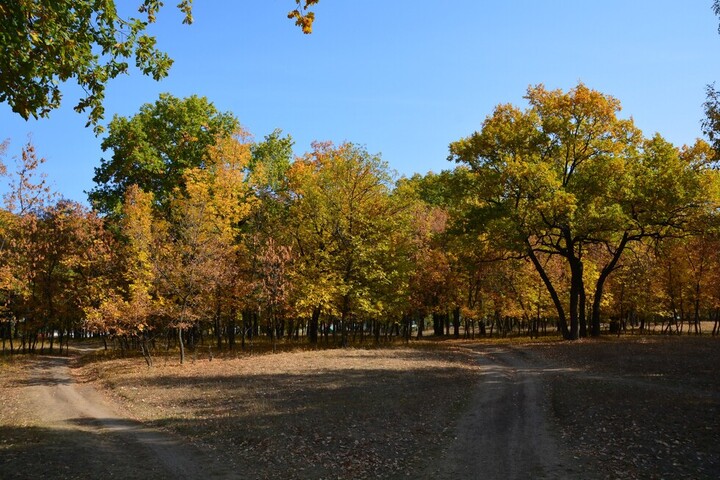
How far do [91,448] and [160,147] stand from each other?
110ft

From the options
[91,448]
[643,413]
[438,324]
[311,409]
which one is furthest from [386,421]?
[438,324]

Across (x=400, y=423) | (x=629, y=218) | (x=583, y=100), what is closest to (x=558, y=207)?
(x=629, y=218)

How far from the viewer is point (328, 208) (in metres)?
39.5

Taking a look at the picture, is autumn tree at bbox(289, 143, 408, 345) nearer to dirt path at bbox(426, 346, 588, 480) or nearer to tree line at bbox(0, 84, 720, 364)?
tree line at bbox(0, 84, 720, 364)

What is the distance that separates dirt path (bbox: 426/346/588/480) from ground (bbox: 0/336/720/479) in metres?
0.06

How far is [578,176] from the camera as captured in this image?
3400 cm

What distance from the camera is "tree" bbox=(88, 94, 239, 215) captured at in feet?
134

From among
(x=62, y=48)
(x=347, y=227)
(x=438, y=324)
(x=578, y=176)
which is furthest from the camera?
(x=438, y=324)

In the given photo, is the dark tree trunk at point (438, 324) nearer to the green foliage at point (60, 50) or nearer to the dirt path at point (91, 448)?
the dirt path at point (91, 448)

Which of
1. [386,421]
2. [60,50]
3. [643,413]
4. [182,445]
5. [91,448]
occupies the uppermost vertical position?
[60,50]

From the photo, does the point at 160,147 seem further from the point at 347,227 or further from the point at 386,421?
the point at 386,421

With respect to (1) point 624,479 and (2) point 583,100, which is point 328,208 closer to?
(2) point 583,100

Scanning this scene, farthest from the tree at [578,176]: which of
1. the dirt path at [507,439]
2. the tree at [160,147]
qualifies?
the tree at [160,147]

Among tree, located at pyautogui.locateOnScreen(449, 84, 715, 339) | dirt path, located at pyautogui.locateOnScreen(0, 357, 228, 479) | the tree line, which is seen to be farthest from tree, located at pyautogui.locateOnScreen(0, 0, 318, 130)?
tree, located at pyautogui.locateOnScreen(449, 84, 715, 339)
